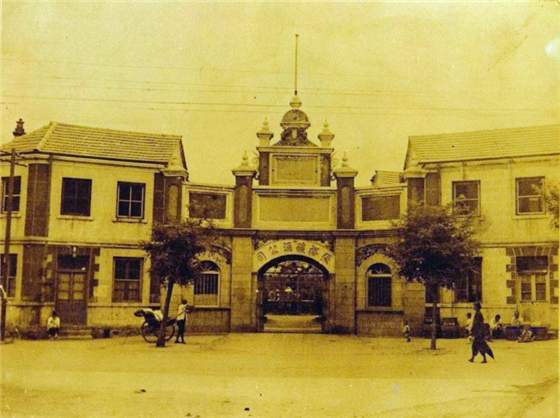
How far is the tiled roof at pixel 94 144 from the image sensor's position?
2088cm

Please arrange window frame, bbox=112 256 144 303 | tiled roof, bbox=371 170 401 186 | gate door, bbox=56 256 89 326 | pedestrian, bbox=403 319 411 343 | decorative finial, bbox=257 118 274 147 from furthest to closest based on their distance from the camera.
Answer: tiled roof, bbox=371 170 401 186 < decorative finial, bbox=257 118 274 147 < window frame, bbox=112 256 144 303 < gate door, bbox=56 256 89 326 < pedestrian, bbox=403 319 411 343

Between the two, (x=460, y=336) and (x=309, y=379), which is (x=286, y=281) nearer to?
(x=460, y=336)

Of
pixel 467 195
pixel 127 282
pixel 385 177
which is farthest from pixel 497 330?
pixel 127 282

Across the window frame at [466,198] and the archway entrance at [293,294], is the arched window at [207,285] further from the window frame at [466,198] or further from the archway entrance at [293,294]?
the window frame at [466,198]

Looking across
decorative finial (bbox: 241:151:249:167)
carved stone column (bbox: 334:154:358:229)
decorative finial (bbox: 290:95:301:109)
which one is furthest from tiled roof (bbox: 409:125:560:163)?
decorative finial (bbox: 241:151:249:167)

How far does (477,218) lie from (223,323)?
853 centimetres

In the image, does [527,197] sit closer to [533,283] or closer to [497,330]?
[533,283]

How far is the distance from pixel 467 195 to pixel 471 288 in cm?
279

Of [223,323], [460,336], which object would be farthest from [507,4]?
[223,323]

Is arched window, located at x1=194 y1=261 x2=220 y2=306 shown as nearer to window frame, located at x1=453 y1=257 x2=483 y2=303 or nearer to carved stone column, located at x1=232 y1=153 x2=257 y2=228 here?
carved stone column, located at x1=232 y1=153 x2=257 y2=228

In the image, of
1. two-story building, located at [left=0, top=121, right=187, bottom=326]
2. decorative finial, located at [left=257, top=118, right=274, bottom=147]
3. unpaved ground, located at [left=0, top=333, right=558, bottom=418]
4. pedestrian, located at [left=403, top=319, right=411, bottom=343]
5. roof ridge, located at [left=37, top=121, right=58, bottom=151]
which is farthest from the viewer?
decorative finial, located at [left=257, top=118, right=274, bottom=147]

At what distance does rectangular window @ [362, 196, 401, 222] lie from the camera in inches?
858

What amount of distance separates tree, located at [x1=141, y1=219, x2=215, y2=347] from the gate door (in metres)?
3.53

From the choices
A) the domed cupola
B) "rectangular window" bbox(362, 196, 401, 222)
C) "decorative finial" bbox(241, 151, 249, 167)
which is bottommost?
"rectangular window" bbox(362, 196, 401, 222)
